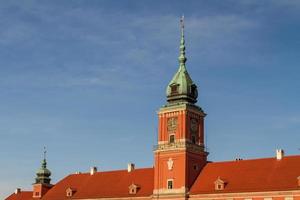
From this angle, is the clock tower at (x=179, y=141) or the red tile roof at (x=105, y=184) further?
the red tile roof at (x=105, y=184)

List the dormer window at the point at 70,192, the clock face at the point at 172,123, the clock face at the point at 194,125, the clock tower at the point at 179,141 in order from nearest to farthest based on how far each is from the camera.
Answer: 1. the clock tower at the point at 179,141
2. the clock face at the point at 172,123
3. the clock face at the point at 194,125
4. the dormer window at the point at 70,192

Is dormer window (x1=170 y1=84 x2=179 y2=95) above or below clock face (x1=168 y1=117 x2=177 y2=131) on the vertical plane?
above

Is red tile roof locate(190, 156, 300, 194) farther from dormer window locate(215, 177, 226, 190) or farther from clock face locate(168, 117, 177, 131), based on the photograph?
clock face locate(168, 117, 177, 131)

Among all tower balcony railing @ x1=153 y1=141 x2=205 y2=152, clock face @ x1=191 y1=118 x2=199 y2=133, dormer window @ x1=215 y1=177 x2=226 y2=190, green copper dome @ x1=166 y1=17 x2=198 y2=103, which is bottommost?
dormer window @ x1=215 y1=177 x2=226 y2=190

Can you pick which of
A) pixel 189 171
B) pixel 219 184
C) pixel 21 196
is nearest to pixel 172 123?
pixel 189 171

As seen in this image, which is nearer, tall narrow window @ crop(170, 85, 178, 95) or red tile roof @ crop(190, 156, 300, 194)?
red tile roof @ crop(190, 156, 300, 194)

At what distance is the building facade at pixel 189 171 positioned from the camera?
6738cm

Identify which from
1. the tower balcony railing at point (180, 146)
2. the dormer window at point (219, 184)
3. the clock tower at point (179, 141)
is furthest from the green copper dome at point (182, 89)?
the dormer window at point (219, 184)

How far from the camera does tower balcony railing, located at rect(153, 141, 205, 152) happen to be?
7312 cm

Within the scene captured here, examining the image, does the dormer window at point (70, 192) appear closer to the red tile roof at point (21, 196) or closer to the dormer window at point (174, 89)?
the red tile roof at point (21, 196)

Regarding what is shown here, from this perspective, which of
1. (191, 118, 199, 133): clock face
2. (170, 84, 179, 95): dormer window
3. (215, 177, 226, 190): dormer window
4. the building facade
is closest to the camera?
the building facade

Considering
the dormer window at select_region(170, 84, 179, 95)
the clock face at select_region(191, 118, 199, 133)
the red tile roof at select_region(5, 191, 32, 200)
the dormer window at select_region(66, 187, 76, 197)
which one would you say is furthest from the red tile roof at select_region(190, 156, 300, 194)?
the red tile roof at select_region(5, 191, 32, 200)

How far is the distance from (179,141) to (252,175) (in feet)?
31.7

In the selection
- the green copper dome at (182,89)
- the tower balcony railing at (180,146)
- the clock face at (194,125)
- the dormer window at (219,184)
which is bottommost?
the dormer window at (219,184)
